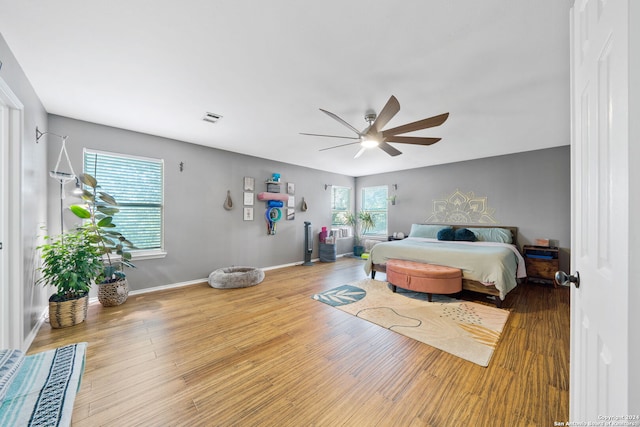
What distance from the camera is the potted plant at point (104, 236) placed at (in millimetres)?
3025

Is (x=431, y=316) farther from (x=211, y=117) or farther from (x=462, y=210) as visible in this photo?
(x=211, y=117)

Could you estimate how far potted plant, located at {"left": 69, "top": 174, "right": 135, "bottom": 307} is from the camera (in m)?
3.03

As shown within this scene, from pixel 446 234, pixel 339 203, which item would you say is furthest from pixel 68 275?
pixel 446 234

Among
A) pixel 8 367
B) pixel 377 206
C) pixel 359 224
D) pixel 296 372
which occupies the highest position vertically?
pixel 377 206

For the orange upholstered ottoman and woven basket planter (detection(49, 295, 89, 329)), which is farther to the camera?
the orange upholstered ottoman

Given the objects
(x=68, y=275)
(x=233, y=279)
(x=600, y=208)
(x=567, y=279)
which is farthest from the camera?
(x=233, y=279)

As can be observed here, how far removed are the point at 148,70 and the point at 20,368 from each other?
225cm

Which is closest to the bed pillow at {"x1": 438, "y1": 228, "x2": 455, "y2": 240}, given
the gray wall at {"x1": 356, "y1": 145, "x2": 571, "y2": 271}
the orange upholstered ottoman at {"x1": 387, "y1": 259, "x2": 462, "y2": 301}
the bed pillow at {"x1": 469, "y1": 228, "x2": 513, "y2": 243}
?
the bed pillow at {"x1": 469, "y1": 228, "x2": 513, "y2": 243}

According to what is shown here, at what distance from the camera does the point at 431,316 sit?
9.52 feet

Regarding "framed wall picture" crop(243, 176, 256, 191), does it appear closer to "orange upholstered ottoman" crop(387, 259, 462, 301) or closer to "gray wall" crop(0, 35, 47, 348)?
"gray wall" crop(0, 35, 47, 348)

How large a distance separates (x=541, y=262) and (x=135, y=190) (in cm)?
686

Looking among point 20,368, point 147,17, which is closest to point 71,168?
point 147,17

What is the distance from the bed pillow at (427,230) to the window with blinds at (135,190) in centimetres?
522

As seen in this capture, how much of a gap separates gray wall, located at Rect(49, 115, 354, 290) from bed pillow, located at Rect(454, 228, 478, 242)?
3639mm
